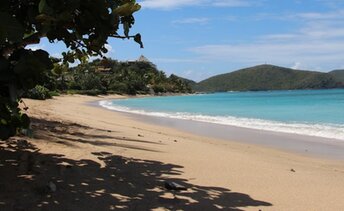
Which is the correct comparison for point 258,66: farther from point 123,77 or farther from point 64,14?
point 64,14

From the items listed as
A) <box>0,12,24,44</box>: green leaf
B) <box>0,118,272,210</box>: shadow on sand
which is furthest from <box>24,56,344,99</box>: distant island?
<box>0,12,24,44</box>: green leaf

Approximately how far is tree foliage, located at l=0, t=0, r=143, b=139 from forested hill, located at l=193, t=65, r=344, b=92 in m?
168

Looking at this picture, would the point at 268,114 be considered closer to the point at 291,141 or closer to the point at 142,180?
the point at 291,141

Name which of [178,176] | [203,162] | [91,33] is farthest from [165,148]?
[91,33]

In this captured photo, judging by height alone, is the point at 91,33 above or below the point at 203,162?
above

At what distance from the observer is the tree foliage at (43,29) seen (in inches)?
144

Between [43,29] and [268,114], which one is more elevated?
[43,29]

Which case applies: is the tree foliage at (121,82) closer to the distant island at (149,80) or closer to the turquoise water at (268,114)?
the distant island at (149,80)

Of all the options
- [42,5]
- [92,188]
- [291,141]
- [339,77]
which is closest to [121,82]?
[291,141]

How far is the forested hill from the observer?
16775 cm

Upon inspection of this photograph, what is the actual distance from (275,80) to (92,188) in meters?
178

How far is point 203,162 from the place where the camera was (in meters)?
7.43

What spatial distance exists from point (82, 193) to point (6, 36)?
88.2 inches

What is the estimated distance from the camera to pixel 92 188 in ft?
16.4
